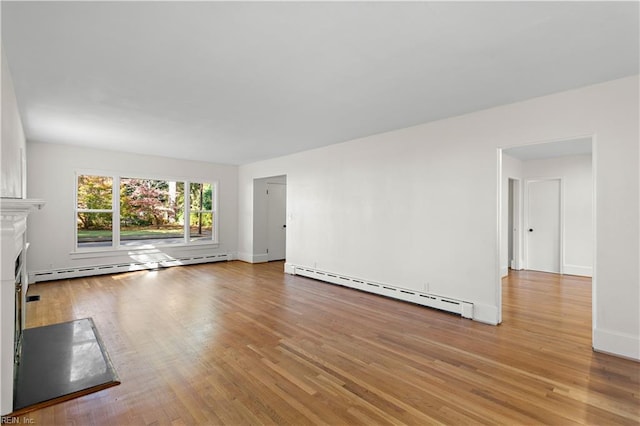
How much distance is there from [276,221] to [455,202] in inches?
214

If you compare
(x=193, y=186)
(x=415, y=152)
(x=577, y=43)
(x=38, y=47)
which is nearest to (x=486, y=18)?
(x=577, y=43)

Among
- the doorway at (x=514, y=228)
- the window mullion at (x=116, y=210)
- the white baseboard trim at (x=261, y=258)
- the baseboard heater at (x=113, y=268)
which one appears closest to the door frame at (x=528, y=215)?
the doorway at (x=514, y=228)

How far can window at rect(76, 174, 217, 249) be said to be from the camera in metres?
6.27

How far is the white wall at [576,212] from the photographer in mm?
6031

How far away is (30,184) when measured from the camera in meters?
5.56

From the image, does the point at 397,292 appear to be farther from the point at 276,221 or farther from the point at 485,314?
the point at 276,221

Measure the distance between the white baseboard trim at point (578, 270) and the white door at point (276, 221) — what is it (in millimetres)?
6547

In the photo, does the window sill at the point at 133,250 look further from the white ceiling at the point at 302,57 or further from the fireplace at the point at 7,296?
the fireplace at the point at 7,296

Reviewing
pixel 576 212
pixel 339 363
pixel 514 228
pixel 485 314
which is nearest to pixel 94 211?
pixel 339 363

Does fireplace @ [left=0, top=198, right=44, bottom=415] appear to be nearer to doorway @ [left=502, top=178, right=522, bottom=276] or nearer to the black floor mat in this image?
the black floor mat

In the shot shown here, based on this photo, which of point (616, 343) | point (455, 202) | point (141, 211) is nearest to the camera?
point (616, 343)

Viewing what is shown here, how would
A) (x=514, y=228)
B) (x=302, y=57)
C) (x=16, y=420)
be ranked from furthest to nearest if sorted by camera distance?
(x=514, y=228), (x=302, y=57), (x=16, y=420)

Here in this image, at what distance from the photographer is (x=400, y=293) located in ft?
15.1

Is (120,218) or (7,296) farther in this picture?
(120,218)
